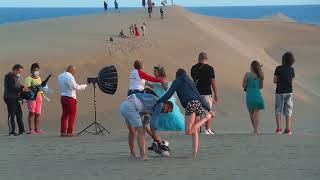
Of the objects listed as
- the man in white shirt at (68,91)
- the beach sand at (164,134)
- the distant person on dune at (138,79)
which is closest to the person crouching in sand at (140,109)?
the beach sand at (164,134)

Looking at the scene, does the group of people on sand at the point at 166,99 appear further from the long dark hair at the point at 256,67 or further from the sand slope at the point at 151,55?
the sand slope at the point at 151,55

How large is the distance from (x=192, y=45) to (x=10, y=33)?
37.6ft

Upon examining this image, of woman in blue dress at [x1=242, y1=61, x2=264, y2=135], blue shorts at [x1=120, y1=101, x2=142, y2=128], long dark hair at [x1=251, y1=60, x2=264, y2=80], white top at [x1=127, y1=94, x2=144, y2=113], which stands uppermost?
long dark hair at [x1=251, y1=60, x2=264, y2=80]

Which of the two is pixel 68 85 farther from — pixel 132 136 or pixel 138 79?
pixel 132 136

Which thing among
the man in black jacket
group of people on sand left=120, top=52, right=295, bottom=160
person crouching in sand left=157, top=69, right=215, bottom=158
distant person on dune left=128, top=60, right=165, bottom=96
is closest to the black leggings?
the man in black jacket

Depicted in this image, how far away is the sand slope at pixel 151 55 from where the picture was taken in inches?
725

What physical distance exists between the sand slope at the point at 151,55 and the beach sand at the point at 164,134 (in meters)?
0.04

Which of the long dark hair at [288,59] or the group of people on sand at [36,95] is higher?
the long dark hair at [288,59]

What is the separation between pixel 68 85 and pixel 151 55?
11.2 meters

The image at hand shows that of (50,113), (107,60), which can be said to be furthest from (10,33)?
(50,113)

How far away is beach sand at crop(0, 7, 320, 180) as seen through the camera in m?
9.23

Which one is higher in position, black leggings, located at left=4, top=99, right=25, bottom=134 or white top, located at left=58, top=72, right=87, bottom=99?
white top, located at left=58, top=72, right=87, bottom=99

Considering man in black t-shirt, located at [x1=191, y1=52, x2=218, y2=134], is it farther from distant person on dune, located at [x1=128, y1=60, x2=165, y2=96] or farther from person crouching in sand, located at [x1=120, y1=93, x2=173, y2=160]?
person crouching in sand, located at [x1=120, y1=93, x2=173, y2=160]

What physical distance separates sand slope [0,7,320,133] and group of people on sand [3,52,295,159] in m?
3.01
